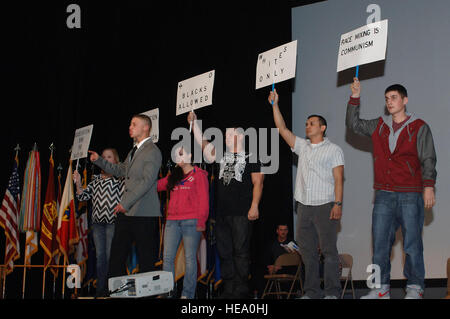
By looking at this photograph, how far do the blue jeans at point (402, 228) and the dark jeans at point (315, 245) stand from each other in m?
0.31

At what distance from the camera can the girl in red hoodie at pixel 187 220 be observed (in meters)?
4.54

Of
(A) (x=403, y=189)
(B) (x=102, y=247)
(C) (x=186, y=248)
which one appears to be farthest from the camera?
(B) (x=102, y=247)

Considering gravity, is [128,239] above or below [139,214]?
below

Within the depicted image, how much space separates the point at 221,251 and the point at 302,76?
12.4 feet

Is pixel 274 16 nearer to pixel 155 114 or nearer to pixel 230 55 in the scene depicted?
pixel 230 55

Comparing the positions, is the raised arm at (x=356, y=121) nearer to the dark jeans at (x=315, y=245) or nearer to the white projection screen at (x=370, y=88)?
the dark jeans at (x=315, y=245)

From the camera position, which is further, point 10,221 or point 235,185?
point 10,221

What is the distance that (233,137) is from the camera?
4.83 m

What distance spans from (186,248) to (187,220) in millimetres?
229

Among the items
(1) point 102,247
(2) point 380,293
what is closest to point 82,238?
(1) point 102,247

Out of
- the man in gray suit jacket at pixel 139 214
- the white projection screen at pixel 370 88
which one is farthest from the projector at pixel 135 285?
the white projection screen at pixel 370 88

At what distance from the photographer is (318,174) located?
14.0ft

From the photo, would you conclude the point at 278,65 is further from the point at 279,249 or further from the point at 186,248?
the point at 279,249
